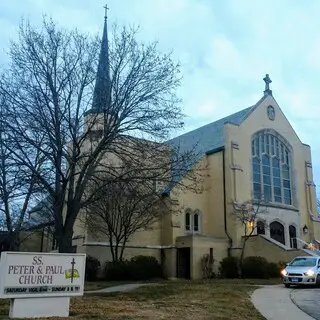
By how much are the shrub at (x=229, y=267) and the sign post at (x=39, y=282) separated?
2028 centimetres

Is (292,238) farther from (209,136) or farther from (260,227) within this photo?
(209,136)

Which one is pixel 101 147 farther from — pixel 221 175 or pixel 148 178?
pixel 221 175

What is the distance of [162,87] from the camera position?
18703 mm

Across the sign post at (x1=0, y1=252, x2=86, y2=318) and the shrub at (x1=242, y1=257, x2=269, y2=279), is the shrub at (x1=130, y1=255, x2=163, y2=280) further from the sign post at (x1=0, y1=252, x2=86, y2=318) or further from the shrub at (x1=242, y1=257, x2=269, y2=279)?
the sign post at (x1=0, y1=252, x2=86, y2=318)

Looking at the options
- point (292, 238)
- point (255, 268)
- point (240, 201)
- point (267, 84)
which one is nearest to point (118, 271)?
point (255, 268)

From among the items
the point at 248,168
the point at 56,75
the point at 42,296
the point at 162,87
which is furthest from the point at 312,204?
Answer: the point at 42,296

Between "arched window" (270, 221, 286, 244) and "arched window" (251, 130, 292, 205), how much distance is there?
6.56 feet

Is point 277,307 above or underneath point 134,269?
underneath

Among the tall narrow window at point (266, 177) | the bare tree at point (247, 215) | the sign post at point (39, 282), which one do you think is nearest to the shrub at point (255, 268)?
the bare tree at point (247, 215)

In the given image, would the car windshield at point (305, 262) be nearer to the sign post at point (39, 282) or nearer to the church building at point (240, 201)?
the church building at point (240, 201)

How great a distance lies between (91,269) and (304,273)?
1405cm

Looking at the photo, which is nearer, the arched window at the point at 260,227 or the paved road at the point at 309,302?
the paved road at the point at 309,302

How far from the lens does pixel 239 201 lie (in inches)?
1314

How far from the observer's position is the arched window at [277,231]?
3506cm
